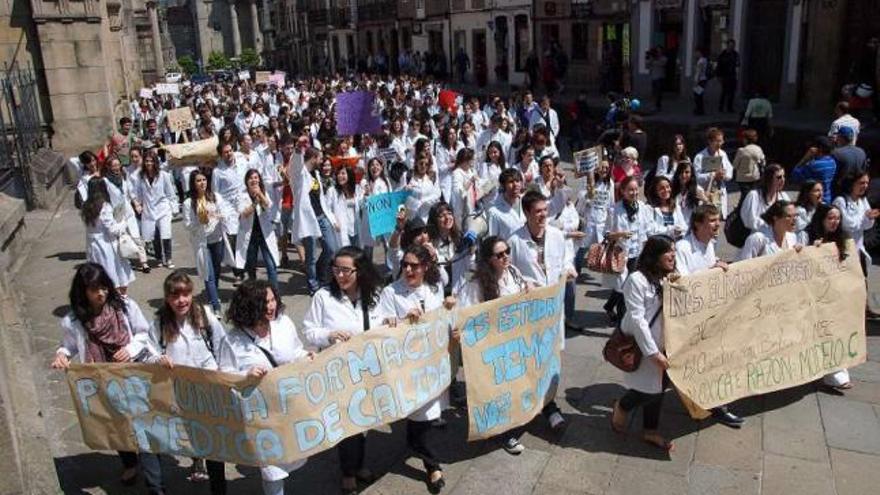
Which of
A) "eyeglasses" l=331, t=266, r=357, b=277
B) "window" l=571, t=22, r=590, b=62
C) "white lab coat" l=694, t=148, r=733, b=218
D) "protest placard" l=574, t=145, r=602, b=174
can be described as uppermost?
"window" l=571, t=22, r=590, b=62

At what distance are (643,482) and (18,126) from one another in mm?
12073

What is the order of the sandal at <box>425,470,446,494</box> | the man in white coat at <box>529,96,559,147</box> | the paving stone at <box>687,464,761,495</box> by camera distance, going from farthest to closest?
the man in white coat at <box>529,96,559,147</box>
the sandal at <box>425,470,446,494</box>
the paving stone at <box>687,464,761,495</box>

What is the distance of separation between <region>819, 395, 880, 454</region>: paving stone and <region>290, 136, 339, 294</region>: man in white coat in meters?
5.15

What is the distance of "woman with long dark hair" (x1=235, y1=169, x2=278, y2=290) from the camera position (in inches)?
322

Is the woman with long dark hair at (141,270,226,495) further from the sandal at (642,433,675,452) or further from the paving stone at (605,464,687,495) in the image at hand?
the sandal at (642,433,675,452)

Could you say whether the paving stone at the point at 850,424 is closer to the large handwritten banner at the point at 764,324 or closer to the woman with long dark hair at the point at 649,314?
the large handwritten banner at the point at 764,324

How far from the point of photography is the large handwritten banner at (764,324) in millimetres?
4965

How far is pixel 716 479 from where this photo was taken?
486 centimetres

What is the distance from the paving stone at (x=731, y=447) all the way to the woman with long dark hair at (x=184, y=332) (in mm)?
3151

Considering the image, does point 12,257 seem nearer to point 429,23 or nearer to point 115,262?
point 115,262

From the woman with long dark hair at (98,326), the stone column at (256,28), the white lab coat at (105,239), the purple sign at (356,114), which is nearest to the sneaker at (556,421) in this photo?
the woman with long dark hair at (98,326)

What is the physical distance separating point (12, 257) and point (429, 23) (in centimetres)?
3388

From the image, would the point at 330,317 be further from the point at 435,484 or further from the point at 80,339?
the point at 80,339

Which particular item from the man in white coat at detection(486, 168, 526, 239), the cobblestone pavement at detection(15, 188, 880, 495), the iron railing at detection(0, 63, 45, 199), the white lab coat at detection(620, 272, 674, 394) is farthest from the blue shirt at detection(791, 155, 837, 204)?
the iron railing at detection(0, 63, 45, 199)
